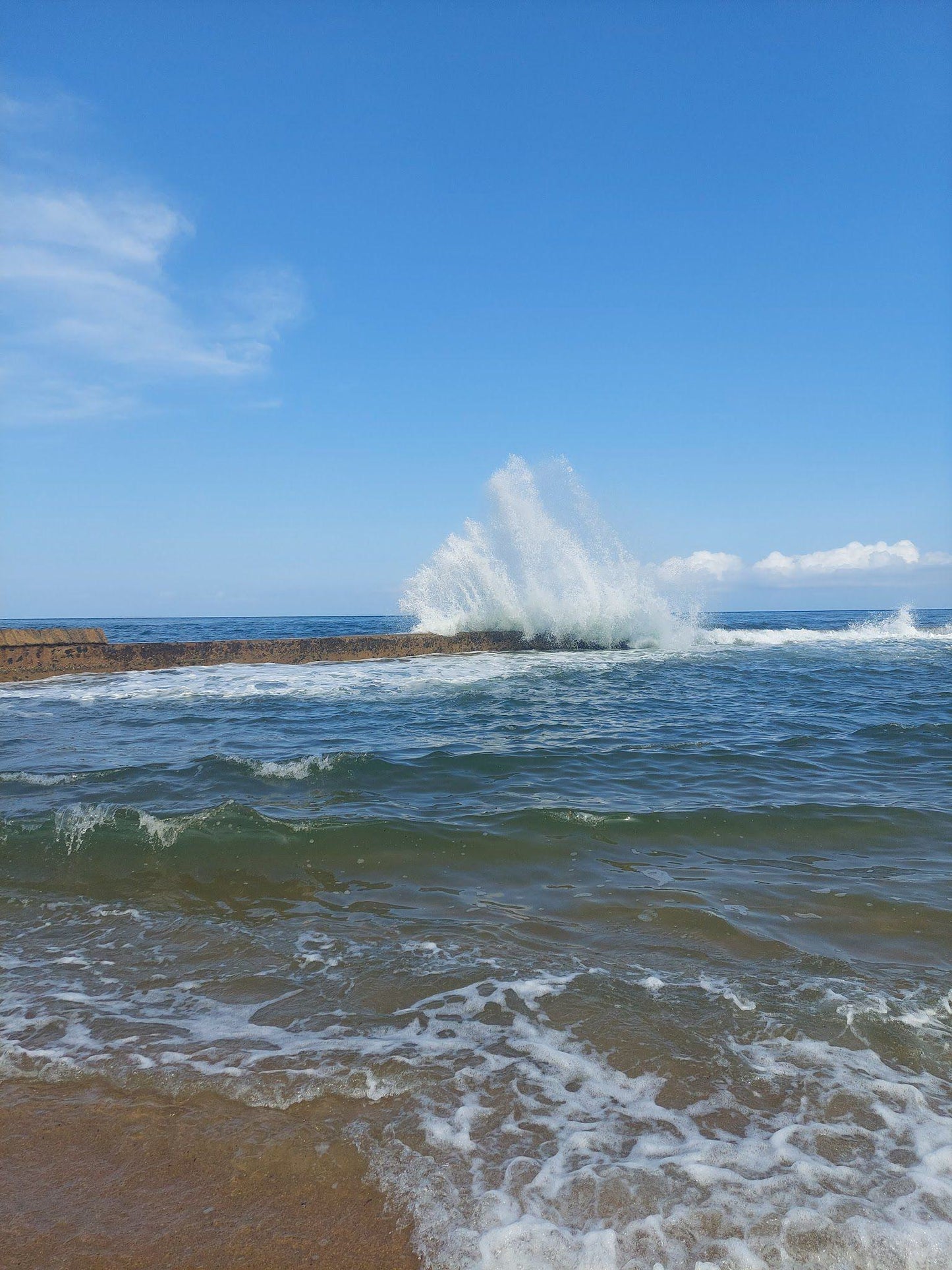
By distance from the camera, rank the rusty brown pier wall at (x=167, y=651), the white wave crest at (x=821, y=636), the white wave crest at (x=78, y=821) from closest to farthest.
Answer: the white wave crest at (x=78, y=821), the rusty brown pier wall at (x=167, y=651), the white wave crest at (x=821, y=636)

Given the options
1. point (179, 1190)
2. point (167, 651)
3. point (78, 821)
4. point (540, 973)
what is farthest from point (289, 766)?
point (167, 651)

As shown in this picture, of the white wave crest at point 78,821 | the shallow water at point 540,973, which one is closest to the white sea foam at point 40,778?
the shallow water at point 540,973

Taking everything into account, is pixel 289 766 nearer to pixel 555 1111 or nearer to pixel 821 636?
pixel 555 1111

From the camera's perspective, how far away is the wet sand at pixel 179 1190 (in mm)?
1394

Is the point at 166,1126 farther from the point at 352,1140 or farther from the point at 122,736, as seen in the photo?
the point at 122,736

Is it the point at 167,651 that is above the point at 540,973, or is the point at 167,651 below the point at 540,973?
above

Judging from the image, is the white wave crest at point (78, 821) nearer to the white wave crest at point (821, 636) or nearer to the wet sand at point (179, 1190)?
the wet sand at point (179, 1190)

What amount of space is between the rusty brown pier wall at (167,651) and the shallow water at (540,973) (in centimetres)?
622

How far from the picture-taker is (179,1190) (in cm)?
154

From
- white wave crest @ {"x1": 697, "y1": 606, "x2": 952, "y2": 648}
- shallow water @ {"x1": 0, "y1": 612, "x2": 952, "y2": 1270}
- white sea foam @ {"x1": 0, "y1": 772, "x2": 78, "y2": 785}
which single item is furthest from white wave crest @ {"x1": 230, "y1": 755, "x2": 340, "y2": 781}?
white wave crest @ {"x1": 697, "y1": 606, "x2": 952, "y2": 648}

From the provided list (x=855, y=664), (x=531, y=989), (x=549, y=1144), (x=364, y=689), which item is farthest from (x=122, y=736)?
(x=855, y=664)

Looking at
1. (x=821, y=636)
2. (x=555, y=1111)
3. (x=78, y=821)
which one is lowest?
(x=555, y=1111)

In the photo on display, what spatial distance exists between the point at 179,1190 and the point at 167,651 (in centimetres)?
1169

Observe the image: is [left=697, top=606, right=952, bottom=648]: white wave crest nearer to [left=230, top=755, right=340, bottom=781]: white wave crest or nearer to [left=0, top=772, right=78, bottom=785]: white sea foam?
[left=230, top=755, right=340, bottom=781]: white wave crest
